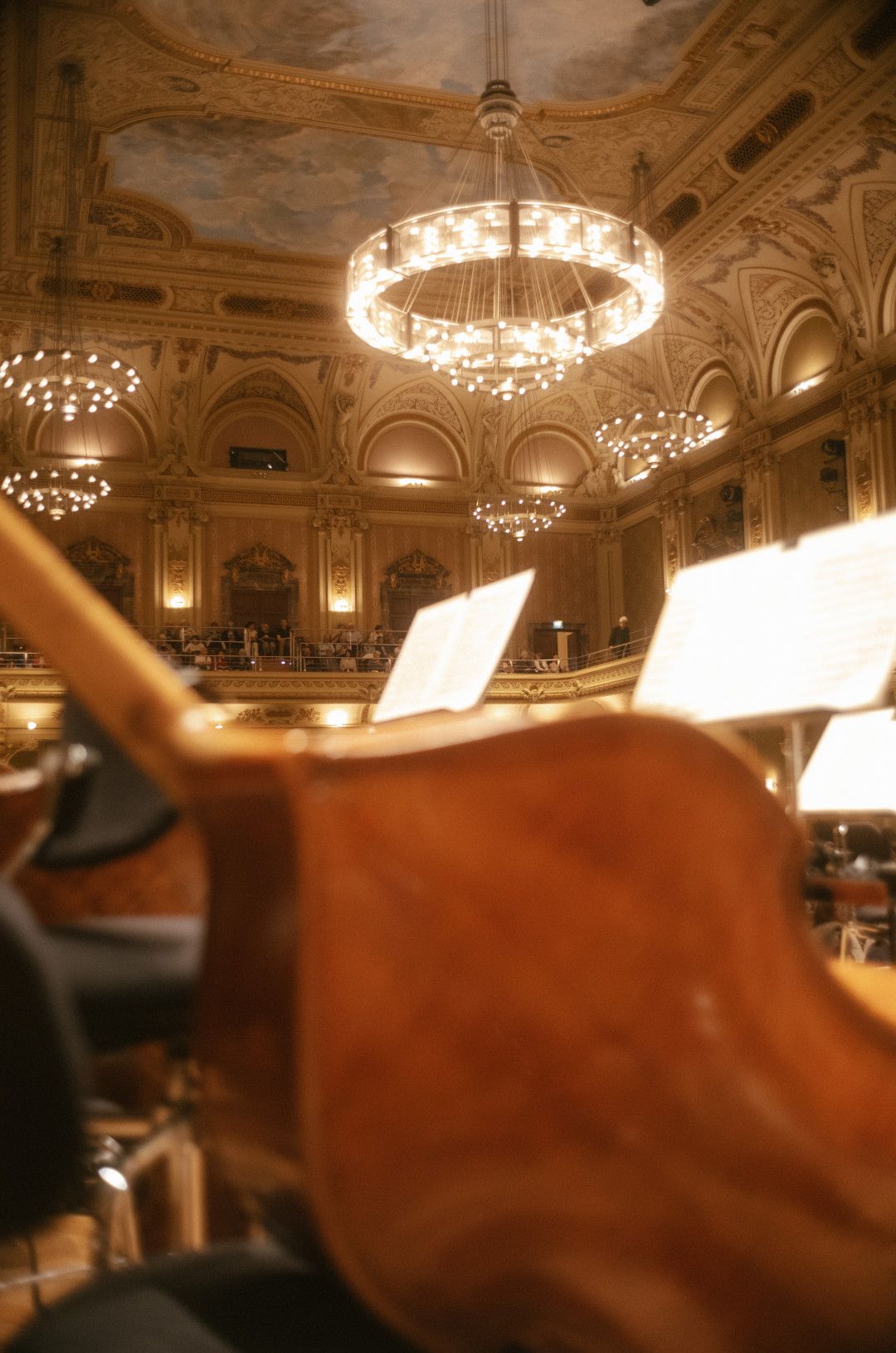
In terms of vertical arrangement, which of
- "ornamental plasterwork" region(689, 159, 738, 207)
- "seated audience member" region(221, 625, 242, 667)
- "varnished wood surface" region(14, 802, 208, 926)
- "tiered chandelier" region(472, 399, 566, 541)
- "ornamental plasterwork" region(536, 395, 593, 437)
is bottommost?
"varnished wood surface" region(14, 802, 208, 926)

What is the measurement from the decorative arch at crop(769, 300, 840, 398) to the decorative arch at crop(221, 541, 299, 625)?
912 cm

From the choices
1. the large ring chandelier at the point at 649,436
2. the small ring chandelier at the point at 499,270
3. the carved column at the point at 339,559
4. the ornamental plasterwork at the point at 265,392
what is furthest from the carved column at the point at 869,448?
the ornamental plasterwork at the point at 265,392

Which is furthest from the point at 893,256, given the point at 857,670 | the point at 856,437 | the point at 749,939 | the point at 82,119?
the point at 749,939

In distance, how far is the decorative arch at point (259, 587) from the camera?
20.6 metres

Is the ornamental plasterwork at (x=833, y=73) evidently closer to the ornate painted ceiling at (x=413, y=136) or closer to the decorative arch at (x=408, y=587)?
the ornate painted ceiling at (x=413, y=136)

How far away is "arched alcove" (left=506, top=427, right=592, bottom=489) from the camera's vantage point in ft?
73.2

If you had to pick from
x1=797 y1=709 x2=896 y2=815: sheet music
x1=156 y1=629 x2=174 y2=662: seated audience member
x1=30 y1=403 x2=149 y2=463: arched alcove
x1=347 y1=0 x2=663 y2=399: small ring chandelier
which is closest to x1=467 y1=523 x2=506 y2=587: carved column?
x1=156 y1=629 x2=174 y2=662: seated audience member

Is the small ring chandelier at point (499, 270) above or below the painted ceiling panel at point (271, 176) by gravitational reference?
below

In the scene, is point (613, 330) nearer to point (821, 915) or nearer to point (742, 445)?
point (821, 915)

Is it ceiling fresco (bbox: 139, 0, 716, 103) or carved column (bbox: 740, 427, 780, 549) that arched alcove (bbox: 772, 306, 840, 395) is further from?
ceiling fresco (bbox: 139, 0, 716, 103)

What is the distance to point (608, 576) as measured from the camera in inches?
878

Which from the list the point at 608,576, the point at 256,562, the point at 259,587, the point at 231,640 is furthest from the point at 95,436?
the point at 608,576

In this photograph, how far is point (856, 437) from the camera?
50.2 ft

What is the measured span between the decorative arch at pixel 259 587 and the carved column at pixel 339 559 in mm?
579
